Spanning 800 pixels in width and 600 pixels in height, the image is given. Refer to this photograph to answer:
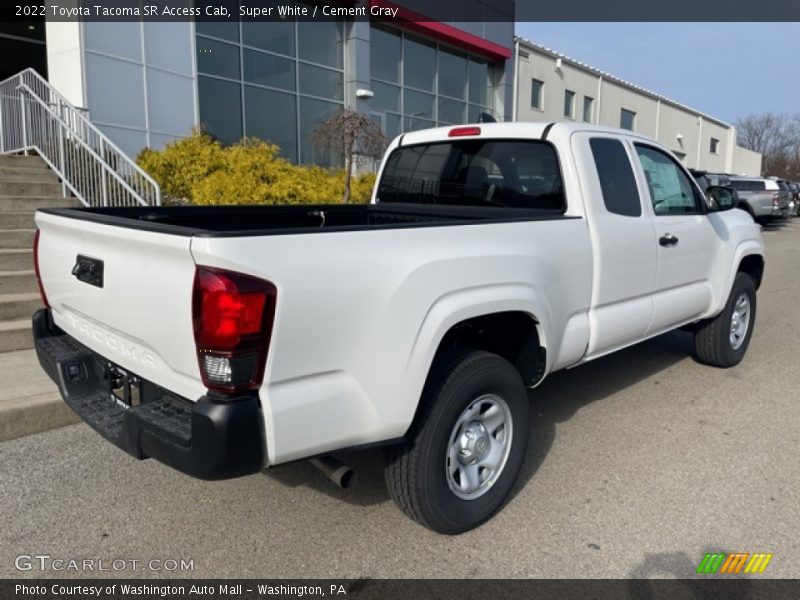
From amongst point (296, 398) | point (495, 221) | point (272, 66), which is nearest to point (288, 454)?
point (296, 398)

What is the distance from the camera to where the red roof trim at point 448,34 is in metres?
17.2

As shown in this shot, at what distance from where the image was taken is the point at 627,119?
3238 cm

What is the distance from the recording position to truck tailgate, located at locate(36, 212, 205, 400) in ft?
7.44

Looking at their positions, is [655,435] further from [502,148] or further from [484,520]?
[502,148]

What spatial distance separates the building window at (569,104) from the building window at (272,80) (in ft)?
44.5

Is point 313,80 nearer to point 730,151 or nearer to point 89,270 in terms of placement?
point 89,270

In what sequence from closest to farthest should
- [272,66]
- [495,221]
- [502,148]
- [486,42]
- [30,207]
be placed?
1. [495,221]
2. [502,148]
3. [30,207]
4. [272,66]
5. [486,42]

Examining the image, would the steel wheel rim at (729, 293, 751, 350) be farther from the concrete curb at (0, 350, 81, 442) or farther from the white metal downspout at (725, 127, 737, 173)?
the white metal downspout at (725, 127, 737, 173)

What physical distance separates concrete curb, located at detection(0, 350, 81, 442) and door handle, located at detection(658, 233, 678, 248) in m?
4.02

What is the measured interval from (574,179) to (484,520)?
6.42 feet

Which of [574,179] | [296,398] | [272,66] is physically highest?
[272,66]

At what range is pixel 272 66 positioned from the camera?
14.9m

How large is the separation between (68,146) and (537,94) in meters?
19.8

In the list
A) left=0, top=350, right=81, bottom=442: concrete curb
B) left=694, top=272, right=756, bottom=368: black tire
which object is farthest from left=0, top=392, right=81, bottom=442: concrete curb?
left=694, top=272, right=756, bottom=368: black tire
